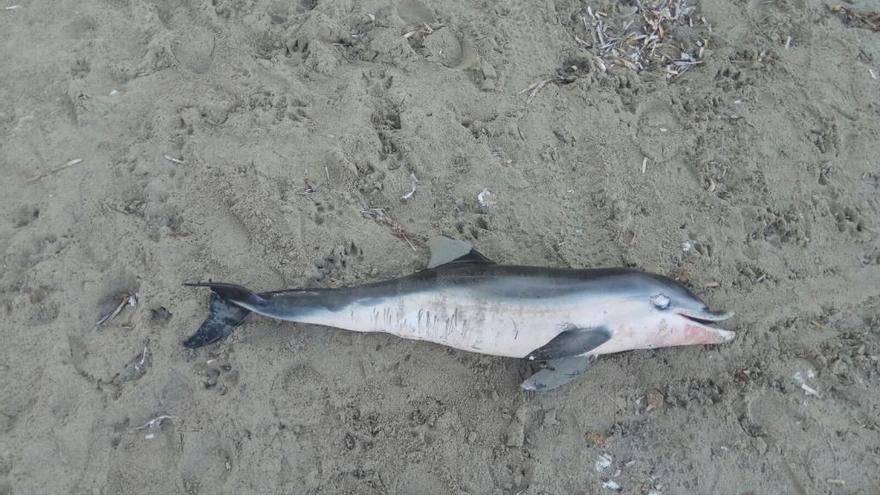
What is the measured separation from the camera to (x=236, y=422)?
3.86 meters

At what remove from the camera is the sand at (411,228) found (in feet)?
12.8

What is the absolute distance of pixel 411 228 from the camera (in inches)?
178

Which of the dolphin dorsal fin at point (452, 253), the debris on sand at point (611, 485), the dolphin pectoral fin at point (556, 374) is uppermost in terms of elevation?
the dolphin dorsal fin at point (452, 253)

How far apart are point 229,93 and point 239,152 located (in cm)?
58

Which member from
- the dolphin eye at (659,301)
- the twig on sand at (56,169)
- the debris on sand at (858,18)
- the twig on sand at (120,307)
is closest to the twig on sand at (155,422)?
the twig on sand at (120,307)

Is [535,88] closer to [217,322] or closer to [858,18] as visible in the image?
[217,322]

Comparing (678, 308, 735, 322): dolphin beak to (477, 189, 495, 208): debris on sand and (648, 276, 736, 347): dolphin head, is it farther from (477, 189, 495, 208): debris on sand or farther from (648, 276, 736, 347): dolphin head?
(477, 189, 495, 208): debris on sand

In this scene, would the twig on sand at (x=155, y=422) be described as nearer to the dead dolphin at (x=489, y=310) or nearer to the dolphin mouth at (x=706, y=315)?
the dead dolphin at (x=489, y=310)

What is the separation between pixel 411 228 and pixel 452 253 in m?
0.46

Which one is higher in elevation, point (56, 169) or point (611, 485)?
point (56, 169)

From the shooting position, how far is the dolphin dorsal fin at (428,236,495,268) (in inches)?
165

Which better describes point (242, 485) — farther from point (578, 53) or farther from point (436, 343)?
point (578, 53)

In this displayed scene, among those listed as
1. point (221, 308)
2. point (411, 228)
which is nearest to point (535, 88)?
point (411, 228)

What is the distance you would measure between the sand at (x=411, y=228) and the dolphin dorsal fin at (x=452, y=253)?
0.94 feet
